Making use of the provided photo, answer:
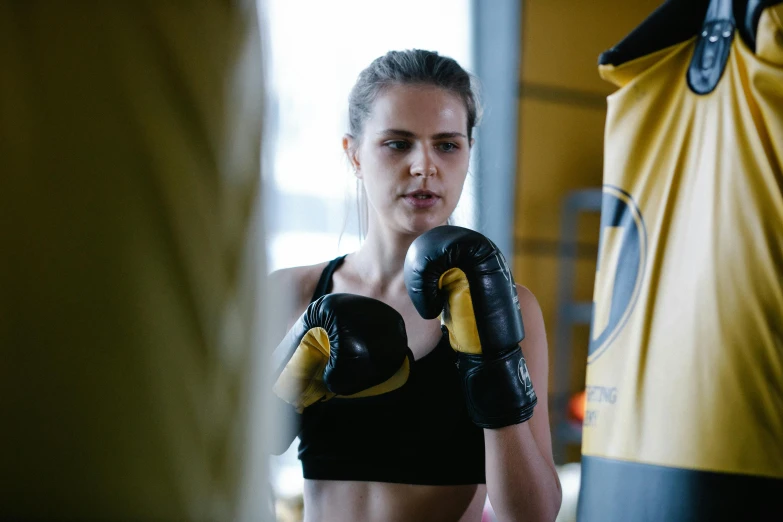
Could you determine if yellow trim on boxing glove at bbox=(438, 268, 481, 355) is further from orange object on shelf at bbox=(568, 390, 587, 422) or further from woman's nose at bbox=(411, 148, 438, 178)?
orange object on shelf at bbox=(568, 390, 587, 422)

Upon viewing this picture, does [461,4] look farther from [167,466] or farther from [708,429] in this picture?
[167,466]

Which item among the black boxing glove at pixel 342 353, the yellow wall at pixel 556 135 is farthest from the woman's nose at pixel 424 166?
the yellow wall at pixel 556 135

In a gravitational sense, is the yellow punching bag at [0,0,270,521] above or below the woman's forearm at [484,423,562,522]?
above

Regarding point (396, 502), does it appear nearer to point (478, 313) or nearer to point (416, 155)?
point (478, 313)

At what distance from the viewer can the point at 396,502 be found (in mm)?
1269

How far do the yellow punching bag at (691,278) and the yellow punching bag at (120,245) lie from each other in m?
0.94

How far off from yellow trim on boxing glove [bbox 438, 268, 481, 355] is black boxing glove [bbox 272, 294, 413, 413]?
0.30ft

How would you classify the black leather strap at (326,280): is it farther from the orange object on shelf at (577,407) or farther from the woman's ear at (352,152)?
the orange object on shelf at (577,407)

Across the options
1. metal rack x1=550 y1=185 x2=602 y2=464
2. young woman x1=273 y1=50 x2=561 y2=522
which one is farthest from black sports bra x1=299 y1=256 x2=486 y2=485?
metal rack x1=550 y1=185 x2=602 y2=464

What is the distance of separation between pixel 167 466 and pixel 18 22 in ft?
0.58

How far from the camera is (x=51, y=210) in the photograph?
0.87 ft

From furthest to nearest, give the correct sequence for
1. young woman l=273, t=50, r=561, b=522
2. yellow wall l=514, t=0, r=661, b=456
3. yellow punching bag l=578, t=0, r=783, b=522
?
yellow wall l=514, t=0, r=661, b=456, young woman l=273, t=50, r=561, b=522, yellow punching bag l=578, t=0, r=783, b=522

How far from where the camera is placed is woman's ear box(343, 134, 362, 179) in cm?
149

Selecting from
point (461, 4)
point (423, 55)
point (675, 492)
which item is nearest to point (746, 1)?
point (423, 55)
